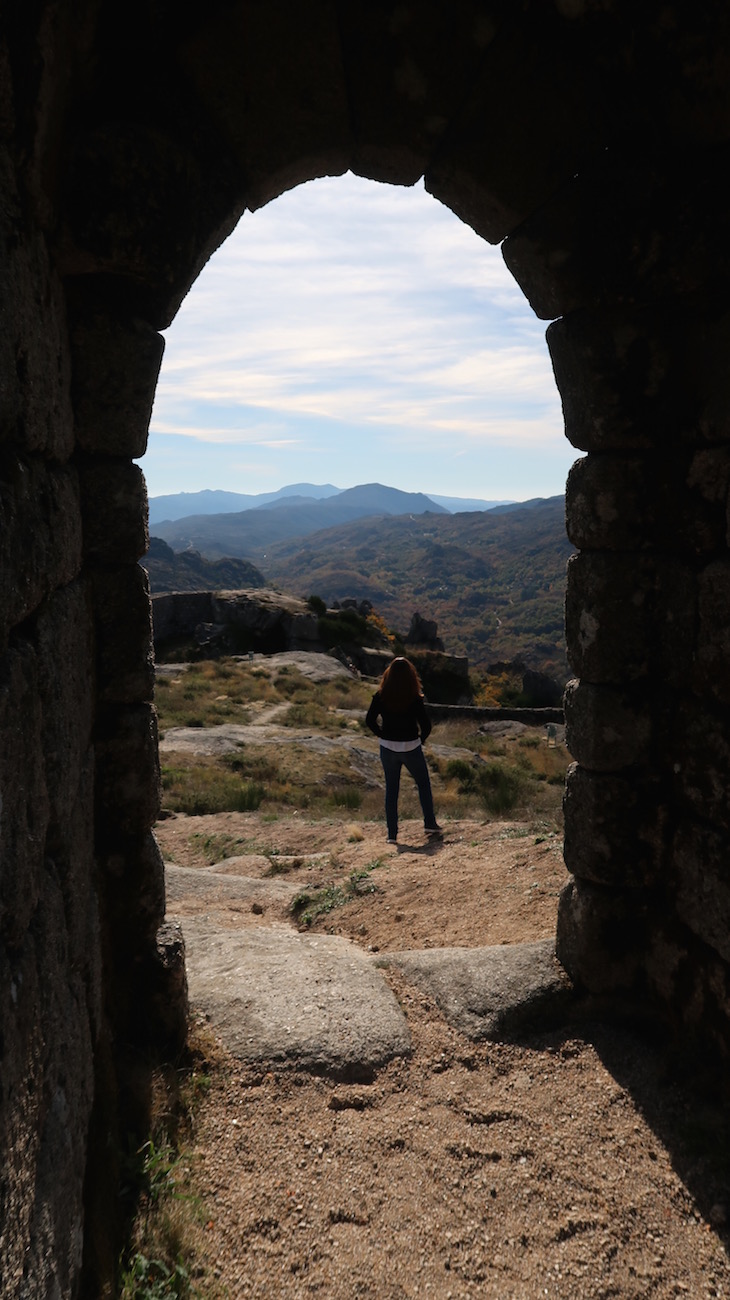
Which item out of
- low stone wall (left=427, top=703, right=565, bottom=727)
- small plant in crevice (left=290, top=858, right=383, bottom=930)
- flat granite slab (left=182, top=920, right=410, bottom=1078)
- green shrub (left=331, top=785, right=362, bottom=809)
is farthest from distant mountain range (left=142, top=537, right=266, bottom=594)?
flat granite slab (left=182, top=920, right=410, bottom=1078)

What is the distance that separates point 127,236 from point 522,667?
39646mm

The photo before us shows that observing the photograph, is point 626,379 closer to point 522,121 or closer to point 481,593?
point 522,121

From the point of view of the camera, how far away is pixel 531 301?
3.85 m

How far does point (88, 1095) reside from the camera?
2625 mm

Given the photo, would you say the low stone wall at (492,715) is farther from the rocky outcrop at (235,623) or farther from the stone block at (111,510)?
the stone block at (111,510)

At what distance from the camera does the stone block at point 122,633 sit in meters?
3.30

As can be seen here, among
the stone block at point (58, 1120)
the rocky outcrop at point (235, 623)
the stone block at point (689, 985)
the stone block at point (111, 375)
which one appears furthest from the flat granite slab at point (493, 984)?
the rocky outcrop at point (235, 623)

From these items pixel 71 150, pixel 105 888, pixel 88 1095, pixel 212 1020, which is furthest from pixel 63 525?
pixel 212 1020

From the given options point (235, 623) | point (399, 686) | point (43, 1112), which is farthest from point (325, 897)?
point (235, 623)

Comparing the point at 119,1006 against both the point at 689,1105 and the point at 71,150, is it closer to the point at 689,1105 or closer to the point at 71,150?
the point at 689,1105

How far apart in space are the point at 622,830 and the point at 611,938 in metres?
0.56

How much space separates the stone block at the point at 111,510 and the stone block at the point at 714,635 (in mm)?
2436

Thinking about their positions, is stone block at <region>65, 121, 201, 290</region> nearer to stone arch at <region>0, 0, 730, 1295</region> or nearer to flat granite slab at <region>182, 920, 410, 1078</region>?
Result: stone arch at <region>0, 0, 730, 1295</region>

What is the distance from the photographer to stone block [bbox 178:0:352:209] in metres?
3.05
